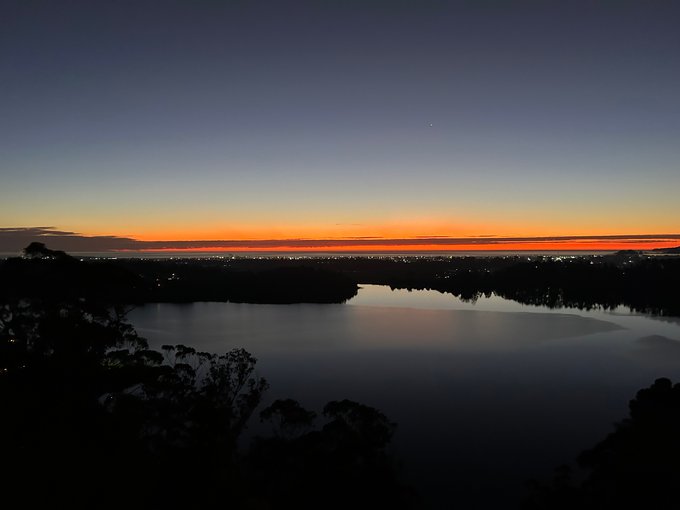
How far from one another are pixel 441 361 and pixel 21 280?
2855 centimetres

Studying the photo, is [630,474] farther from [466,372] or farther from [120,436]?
[466,372]

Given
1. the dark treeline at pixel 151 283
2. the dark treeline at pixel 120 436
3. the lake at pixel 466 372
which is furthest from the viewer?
the lake at pixel 466 372

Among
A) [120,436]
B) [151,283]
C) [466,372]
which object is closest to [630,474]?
[120,436]

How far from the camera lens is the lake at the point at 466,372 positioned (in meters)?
18.4

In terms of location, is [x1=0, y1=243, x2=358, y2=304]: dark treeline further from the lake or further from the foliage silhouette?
the foliage silhouette

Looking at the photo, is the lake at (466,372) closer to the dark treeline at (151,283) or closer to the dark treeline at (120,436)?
the dark treeline at (120,436)

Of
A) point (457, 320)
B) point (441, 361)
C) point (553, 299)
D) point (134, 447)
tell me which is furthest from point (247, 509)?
point (553, 299)

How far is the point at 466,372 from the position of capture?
32.6 metres

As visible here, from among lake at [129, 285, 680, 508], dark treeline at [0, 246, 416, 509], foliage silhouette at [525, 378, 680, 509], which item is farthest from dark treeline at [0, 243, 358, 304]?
foliage silhouette at [525, 378, 680, 509]

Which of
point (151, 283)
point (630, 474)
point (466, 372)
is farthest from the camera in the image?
point (466, 372)

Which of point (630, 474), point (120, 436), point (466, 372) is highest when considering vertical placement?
point (120, 436)

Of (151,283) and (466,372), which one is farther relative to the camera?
(466,372)

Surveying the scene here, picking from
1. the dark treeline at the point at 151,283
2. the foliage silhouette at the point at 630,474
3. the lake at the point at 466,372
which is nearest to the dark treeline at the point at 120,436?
the dark treeline at the point at 151,283

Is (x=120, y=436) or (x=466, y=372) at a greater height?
(x=120, y=436)
